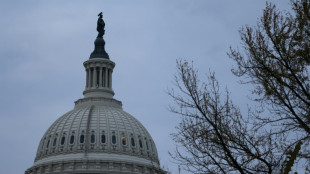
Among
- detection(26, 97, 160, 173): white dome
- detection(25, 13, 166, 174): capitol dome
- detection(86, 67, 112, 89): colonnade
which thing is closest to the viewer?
detection(25, 13, 166, 174): capitol dome

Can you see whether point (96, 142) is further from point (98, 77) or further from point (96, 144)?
point (98, 77)

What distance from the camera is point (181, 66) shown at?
25281mm

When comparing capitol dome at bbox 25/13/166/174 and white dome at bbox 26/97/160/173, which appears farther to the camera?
white dome at bbox 26/97/160/173

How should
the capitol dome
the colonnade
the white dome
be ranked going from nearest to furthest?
the capitol dome
the white dome
the colonnade

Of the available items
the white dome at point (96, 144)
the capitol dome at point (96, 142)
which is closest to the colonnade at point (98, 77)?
the capitol dome at point (96, 142)

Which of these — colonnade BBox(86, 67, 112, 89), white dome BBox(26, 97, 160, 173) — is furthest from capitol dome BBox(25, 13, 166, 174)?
colonnade BBox(86, 67, 112, 89)

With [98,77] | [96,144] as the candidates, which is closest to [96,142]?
[96,144]

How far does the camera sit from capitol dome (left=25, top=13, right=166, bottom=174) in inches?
4461

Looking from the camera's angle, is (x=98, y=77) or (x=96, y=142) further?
(x=98, y=77)

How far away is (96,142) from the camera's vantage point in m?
118

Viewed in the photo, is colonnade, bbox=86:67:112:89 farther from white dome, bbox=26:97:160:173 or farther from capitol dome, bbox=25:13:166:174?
white dome, bbox=26:97:160:173

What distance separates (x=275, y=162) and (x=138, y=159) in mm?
95567

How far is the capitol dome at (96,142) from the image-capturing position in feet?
372

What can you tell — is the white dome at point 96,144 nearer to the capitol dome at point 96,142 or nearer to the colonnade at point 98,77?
the capitol dome at point 96,142
